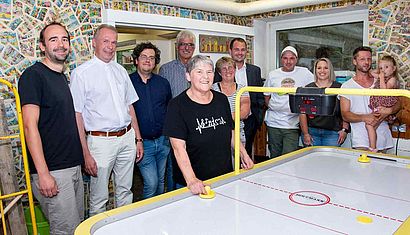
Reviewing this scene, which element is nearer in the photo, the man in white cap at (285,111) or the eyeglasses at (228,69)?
the eyeglasses at (228,69)

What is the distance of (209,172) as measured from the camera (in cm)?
197

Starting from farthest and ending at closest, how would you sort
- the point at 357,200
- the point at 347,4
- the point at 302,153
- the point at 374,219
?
the point at 347,4, the point at 302,153, the point at 357,200, the point at 374,219

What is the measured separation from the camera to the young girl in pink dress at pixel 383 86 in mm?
2615

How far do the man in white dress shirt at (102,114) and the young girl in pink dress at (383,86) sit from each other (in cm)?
180

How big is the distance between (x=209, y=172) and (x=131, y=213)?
2.17 ft

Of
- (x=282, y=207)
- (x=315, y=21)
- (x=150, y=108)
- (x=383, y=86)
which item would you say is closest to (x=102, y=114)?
(x=150, y=108)

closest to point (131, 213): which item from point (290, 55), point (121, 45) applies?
point (290, 55)

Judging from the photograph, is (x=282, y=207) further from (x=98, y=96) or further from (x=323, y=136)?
(x=323, y=136)

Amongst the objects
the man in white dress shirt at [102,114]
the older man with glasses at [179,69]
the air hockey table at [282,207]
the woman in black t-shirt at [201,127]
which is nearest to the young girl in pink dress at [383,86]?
the air hockey table at [282,207]

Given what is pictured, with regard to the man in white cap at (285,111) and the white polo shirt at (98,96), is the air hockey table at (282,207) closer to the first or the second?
the white polo shirt at (98,96)

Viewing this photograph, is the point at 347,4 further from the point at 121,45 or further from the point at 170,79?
the point at 121,45

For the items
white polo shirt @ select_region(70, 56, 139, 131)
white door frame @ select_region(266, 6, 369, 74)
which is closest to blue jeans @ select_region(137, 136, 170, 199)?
white polo shirt @ select_region(70, 56, 139, 131)

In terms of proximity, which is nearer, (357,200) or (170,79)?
(357,200)

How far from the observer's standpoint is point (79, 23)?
2895mm
